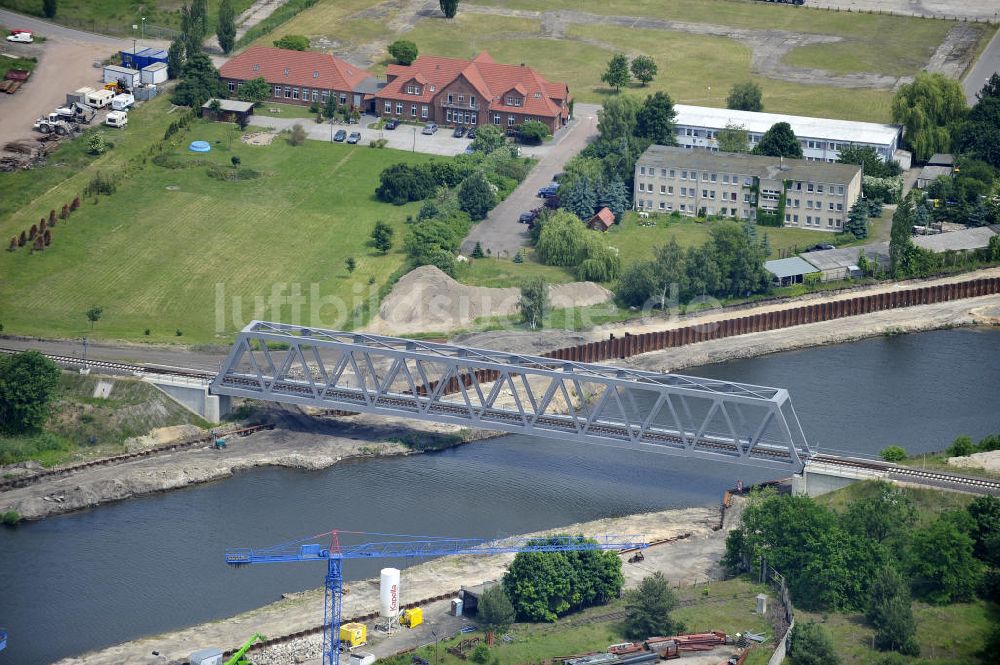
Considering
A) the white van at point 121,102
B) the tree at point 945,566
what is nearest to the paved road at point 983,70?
the white van at point 121,102

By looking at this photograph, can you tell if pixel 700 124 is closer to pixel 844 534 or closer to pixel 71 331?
pixel 71 331

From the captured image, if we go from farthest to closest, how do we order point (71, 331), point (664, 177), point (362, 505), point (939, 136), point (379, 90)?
point (379, 90) → point (939, 136) → point (664, 177) → point (71, 331) → point (362, 505)

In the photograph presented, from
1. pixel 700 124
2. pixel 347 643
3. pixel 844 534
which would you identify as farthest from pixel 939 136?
pixel 347 643

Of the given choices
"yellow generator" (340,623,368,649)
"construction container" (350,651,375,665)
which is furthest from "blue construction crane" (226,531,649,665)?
"construction container" (350,651,375,665)

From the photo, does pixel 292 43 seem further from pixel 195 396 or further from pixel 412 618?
pixel 412 618

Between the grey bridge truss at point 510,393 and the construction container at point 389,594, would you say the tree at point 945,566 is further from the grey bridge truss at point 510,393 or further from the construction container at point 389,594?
the construction container at point 389,594

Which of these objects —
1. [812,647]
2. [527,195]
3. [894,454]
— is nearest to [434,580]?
[812,647]

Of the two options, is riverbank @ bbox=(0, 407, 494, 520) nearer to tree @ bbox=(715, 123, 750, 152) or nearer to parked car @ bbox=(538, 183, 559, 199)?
parked car @ bbox=(538, 183, 559, 199)
